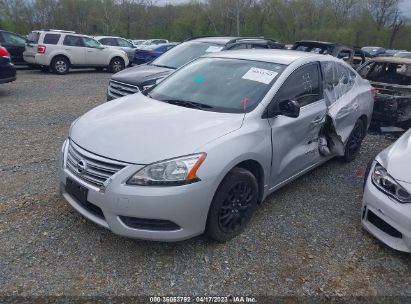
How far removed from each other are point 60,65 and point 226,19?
39.5m

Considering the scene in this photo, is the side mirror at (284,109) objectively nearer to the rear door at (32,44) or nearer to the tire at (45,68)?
the rear door at (32,44)

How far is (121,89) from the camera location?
668 centimetres

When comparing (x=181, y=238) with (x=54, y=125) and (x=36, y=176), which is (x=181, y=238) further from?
(x=54, y=125)

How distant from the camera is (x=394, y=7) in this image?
4722 centimetres

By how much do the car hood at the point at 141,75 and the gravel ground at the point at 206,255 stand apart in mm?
2683

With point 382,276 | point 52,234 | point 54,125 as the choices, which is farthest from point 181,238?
point 54,125

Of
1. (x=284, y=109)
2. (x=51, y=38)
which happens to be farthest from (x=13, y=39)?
(x=284, y=109)

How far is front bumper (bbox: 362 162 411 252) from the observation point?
2.94m

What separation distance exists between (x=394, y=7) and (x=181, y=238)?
54683 mm

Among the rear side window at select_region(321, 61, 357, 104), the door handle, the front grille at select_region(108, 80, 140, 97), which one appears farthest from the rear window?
the door handle

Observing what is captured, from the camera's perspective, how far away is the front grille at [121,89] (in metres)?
6.47

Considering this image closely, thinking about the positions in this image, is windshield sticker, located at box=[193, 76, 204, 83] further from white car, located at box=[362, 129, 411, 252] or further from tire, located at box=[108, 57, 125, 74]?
tire, located at box=[108, 57, 125, 74]

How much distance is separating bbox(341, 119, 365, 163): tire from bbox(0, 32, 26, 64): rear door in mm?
12806

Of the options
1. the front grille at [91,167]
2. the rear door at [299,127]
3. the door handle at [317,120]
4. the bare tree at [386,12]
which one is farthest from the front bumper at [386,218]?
the bare tree at [386,12]
